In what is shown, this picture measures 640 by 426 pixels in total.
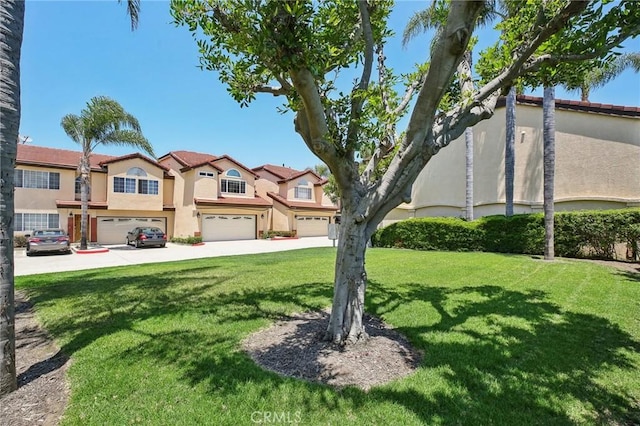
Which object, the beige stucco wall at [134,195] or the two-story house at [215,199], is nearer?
the beige stucco wall at [134,195]

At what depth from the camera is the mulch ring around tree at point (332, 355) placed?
395 cm

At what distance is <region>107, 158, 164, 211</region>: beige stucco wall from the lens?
85.6 feet

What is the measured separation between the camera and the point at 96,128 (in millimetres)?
21641

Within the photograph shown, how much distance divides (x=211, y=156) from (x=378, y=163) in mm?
31086

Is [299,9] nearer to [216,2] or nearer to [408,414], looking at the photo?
[216,2]

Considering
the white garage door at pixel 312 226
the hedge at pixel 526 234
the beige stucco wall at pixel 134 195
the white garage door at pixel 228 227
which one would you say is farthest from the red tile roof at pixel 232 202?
the hedge at pixel 526 234

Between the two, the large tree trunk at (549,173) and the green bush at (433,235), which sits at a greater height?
the large tree trunk at (549,173)

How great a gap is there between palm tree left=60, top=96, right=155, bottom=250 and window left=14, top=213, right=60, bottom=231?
4804mm

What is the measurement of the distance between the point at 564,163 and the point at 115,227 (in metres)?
32.1

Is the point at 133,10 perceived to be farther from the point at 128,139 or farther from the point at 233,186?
the point at 233,186

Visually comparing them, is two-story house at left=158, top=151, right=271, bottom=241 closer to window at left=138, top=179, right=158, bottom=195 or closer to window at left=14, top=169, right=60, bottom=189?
window at left=138, top=179, right=158, bottom=195

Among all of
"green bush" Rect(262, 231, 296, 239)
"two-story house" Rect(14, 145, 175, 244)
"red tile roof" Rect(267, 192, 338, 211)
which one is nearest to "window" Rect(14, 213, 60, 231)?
"two-story house" Rect(14, 145, 175, 244)

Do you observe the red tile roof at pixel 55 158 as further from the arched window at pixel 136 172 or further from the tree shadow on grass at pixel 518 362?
the tree shadow on grass at pixel 518 362

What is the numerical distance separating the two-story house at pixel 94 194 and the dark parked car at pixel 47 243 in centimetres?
504
